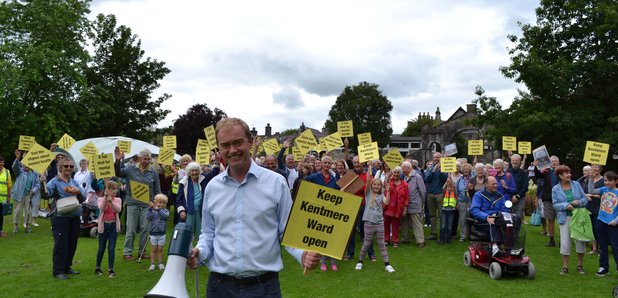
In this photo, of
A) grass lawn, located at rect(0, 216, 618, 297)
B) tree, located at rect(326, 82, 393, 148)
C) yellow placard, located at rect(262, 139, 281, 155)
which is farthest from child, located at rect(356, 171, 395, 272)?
tree, located at rect(326, 82, 393, 148)

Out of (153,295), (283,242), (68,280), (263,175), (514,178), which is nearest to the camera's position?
(153,295)

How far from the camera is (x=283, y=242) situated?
3068 mm

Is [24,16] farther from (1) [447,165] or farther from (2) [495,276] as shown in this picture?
(2) [495,276]

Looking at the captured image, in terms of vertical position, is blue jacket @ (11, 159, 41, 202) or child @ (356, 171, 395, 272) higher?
blue jacket @ (11, 159, 41, 202)

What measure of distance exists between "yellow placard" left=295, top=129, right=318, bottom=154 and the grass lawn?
4.45 metres

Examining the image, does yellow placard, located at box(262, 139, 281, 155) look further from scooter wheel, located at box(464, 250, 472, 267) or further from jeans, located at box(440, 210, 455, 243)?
scooter wheel, located at box(464, 250, 472, 267)

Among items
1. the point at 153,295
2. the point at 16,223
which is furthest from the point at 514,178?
the point at 16,223

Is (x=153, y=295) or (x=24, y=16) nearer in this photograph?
(x=153, y=295)

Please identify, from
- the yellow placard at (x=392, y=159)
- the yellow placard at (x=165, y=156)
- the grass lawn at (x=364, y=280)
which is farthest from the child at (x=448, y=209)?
the yellow placard at (x=165, y=156)

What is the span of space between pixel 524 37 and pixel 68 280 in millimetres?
27838

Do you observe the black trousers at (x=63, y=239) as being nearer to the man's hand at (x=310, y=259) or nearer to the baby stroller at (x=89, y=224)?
the baby stroller at (x=89, y=224)

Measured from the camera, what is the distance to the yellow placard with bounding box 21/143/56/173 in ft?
38.9

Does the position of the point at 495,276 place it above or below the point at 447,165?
below

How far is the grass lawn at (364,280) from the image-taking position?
8.14m
